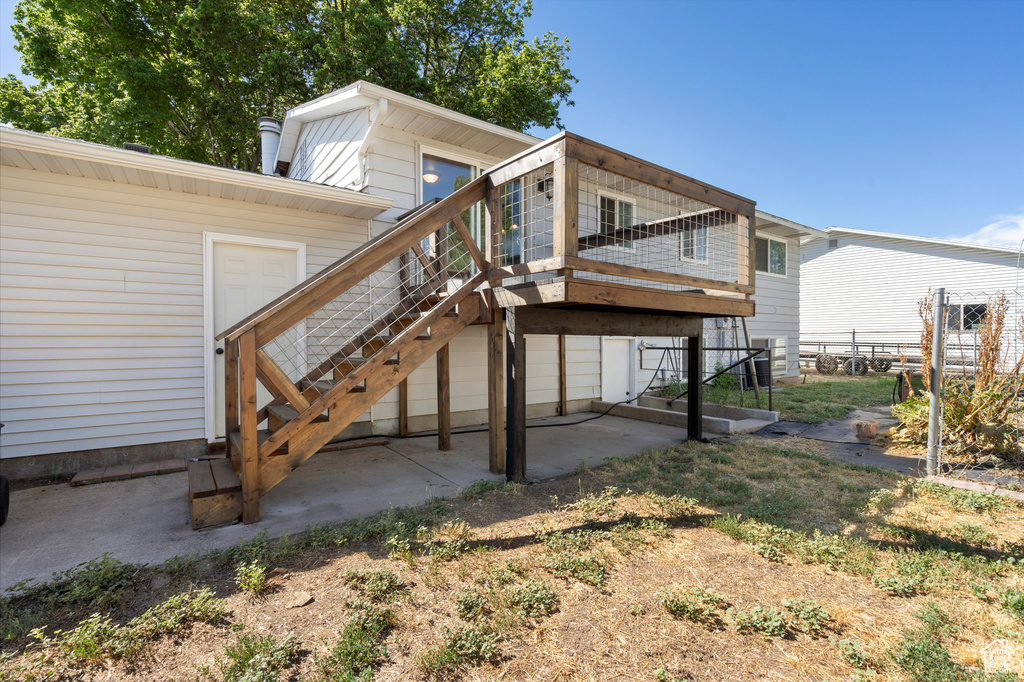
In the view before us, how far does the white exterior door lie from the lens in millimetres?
8195

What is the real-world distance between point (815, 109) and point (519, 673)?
1882cm

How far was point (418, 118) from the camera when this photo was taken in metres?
5.61

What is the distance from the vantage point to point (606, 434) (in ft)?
20.0

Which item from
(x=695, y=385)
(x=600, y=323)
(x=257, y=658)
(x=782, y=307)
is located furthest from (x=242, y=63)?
(x=782, y=307)

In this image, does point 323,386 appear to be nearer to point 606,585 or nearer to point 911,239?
point 606,585

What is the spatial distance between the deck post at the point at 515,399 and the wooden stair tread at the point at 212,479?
2054mm

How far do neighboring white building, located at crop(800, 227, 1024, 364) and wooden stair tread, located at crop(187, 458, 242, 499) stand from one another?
61.7 feet

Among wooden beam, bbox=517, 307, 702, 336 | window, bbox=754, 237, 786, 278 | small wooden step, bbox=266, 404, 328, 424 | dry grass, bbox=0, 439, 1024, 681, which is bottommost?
dry grass, bbox=0, 439, 1024, 681

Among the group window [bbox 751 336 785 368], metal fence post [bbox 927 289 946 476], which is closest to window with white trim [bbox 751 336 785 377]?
window [bbox 751 336 785 368]

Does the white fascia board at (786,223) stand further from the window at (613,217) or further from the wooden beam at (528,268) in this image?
the wooden beam at (528,268)

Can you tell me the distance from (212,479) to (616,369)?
648cm

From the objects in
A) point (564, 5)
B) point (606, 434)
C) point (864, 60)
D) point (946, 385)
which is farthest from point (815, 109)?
point (606, 434)

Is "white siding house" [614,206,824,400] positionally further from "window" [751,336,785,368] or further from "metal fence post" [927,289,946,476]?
"metal fence post" [927,289,946,476]

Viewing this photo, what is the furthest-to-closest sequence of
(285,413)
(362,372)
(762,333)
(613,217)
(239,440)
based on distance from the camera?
(762,333) → (613,217) → (285,413) → (239,440) → (362,372)
